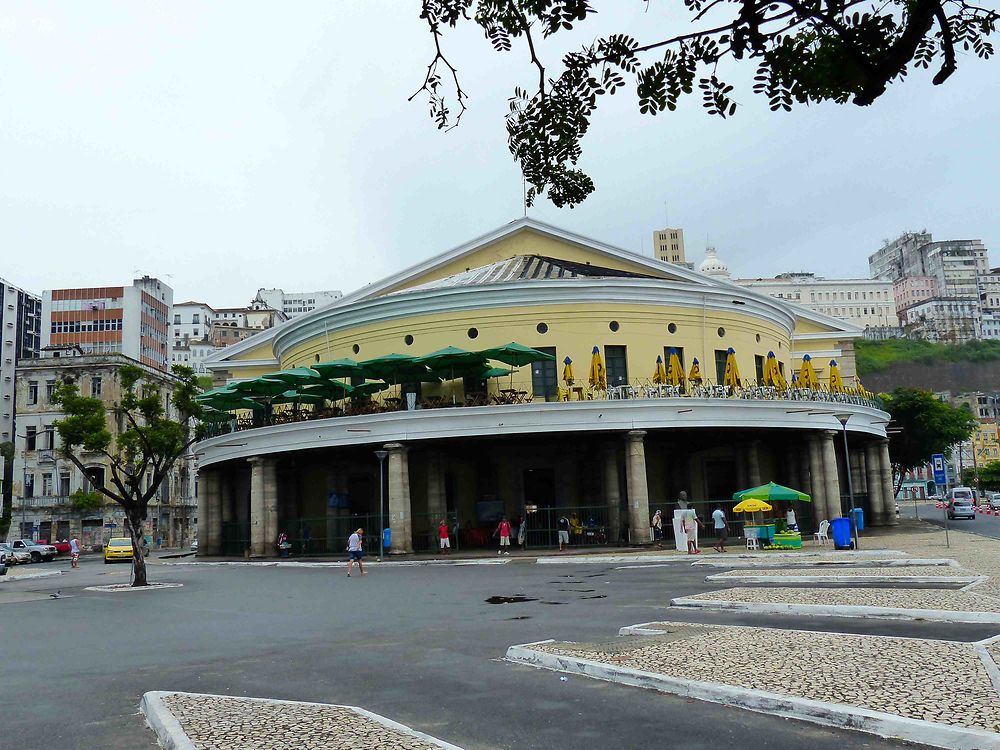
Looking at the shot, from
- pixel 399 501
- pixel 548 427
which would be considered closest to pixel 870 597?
pixel 548 427

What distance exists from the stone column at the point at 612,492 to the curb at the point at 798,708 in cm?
2531

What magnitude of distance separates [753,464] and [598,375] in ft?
27.9

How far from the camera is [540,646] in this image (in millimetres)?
10812

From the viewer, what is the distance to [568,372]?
3625 centimetres

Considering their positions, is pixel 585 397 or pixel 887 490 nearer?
pixel 585 397

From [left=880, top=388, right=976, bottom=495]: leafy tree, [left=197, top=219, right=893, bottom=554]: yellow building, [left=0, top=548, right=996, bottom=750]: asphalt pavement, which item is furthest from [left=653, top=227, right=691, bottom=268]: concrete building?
[left=0, top=548, right=996, bottom=750]: asphalt pavement

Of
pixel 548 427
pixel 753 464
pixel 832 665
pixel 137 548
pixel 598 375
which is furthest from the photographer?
pixel 753 464

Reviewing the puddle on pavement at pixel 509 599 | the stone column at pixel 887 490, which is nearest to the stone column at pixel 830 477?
the stone column at pixel 887 490

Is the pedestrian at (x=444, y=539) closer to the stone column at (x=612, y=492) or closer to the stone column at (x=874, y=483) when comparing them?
the stone column at (x=612, y=492)

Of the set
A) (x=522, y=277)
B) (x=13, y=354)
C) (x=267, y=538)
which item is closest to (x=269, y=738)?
(x=267, y=538)

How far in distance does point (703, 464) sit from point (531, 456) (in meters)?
7.66

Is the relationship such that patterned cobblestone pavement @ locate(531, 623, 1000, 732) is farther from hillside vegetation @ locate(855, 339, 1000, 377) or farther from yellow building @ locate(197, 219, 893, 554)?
hillside vegetation @ locate(855, 339, 1000, 377)

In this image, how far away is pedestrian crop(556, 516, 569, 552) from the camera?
3300 cm

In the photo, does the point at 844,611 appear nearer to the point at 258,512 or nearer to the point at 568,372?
the point at 568,372
